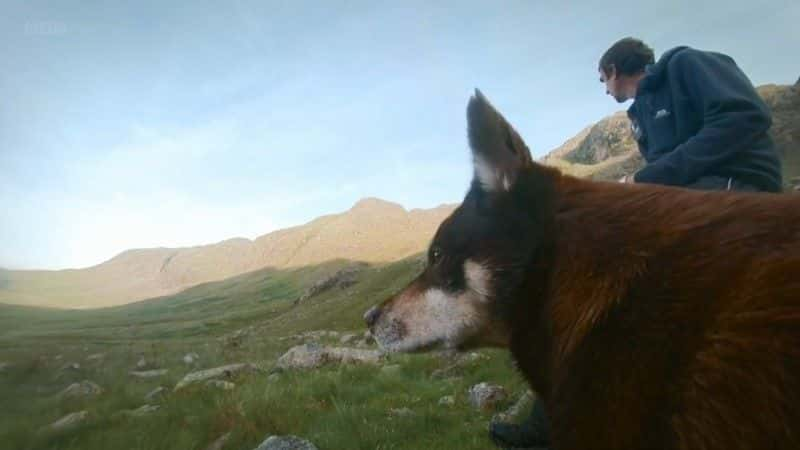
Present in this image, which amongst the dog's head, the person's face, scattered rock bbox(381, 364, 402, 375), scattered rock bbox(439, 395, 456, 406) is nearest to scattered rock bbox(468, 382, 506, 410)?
scattered rock bbox(439, 395, 456, 406)

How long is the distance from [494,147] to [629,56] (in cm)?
389

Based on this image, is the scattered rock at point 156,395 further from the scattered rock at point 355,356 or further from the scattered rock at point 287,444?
the scattered rock at point 355,356

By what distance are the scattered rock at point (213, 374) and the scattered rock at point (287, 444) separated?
18.1ft

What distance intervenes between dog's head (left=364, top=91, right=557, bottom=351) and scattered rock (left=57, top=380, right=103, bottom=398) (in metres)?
6.06

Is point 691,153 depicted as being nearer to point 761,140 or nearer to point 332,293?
point 761,140

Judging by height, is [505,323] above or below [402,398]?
above

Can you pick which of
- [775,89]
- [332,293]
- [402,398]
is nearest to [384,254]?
[332,293]

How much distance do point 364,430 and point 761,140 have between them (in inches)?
218

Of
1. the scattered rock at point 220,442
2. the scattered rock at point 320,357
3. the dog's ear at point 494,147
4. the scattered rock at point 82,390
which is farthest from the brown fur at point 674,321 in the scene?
the scattered rock at point 320,357

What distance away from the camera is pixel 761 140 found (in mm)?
4844

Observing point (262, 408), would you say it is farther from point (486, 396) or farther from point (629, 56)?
point (629, 56)

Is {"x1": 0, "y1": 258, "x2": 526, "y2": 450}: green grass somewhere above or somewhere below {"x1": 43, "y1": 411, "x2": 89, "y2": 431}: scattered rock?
below

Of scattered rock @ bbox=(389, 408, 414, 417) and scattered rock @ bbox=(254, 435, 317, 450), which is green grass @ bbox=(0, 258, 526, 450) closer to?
scattered rock @ bbox=(389, 408, 414, 417)

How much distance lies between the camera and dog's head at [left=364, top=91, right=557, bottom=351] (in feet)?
9.34
